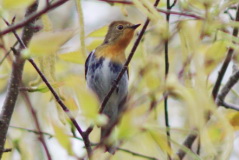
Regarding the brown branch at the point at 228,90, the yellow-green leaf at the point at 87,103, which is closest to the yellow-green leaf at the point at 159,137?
the yellow-green leaf at the point at 87,103

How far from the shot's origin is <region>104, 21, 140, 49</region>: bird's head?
308cm

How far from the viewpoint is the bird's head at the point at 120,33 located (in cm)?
308

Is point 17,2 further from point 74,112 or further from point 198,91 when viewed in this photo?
point 74,112

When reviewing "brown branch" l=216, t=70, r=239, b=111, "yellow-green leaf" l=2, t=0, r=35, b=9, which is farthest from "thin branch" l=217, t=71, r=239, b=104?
"yellow-green leaf" l=2, t=0, r=35, b=9

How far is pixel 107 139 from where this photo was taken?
1.04 metres

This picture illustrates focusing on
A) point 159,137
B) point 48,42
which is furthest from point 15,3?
point 159,137

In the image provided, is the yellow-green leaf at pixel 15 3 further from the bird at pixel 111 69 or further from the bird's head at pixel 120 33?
the bird at pixel 111 69

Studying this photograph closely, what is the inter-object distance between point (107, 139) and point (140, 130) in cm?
8

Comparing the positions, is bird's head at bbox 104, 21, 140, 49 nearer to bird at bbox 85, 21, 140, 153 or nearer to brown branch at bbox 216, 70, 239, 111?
bird at bbox 85, 21, 140, 153

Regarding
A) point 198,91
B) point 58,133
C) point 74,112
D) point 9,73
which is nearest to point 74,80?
point 58,133

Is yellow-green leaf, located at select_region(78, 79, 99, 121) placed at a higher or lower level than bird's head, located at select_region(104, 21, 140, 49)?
higher

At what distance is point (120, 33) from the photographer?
3.28 meters

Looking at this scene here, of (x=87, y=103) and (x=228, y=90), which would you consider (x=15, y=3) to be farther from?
(x=228, y=90)

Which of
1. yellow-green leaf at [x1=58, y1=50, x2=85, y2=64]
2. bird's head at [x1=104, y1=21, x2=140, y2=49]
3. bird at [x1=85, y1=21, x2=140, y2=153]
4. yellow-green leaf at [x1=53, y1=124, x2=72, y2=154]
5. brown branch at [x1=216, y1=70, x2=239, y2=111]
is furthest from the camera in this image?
bird at [x1=85, y1=21, x2=140, y2=153]
